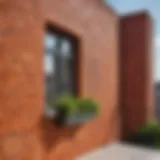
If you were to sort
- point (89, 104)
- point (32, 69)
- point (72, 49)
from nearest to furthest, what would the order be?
1. point (32, 69)
2. point (89, 104)
3. point (72, 49)

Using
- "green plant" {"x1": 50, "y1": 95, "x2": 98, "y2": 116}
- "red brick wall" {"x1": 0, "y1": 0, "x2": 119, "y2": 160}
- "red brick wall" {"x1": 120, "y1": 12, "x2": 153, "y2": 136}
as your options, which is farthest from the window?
"red brick wall" {"x1": 120, "y1": 12, "x2": 153, "y2": 136}

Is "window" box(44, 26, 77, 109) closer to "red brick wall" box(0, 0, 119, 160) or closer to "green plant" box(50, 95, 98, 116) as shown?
"red brick wall" box(0, 0, 119, 160)

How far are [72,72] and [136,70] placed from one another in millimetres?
1726

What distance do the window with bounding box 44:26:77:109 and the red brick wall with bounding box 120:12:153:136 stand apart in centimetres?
159

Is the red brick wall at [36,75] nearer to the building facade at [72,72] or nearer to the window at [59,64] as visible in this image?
the building facade at [72,72]

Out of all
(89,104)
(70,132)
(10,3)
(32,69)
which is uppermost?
(10,3)

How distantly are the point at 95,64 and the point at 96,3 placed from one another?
2.98 feet

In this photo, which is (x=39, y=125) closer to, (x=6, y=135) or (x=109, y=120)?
(x=6, y=135)

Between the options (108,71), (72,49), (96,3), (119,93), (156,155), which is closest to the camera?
(156,155)

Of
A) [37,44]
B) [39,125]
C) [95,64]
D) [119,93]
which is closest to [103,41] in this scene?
[95,64]

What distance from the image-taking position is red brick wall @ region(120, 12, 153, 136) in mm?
3896

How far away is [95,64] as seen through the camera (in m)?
3.06

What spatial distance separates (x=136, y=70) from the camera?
3.96 m

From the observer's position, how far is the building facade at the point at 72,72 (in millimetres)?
1771
